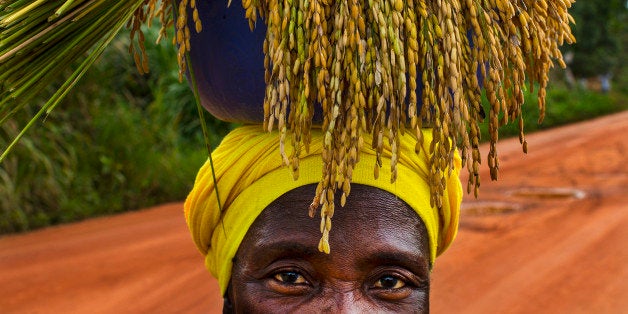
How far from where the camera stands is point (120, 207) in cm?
643

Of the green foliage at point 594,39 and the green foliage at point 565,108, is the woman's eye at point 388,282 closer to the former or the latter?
the green foliage at point 565,108

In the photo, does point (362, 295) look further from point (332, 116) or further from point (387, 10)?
point (387, 10)

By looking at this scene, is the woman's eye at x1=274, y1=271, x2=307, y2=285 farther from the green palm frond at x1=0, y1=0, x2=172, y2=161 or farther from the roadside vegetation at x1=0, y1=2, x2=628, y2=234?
the roadside vegetation at x1=0, y1=2, x2=628, y2=234

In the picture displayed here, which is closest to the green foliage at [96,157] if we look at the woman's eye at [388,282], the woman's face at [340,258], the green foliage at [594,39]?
the woman's face at [340,258]

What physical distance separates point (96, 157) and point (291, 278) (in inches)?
202

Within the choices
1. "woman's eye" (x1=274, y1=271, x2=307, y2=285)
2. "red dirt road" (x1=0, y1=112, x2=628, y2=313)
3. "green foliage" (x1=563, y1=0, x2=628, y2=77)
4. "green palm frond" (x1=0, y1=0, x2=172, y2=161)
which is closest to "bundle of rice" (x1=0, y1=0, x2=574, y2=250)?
"green palm frond" (x1=0, y1=0, x2=172, y2=161)

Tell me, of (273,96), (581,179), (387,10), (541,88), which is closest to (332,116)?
(273,96)

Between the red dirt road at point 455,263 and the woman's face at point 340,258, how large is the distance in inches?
112

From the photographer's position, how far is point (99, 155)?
6.69 metres

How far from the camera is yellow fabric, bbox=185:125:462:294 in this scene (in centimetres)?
182

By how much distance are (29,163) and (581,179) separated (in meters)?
5.37

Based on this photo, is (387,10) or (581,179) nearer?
(387,10)

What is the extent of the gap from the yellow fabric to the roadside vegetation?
3.69 metres

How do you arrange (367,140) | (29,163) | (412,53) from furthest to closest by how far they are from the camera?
(29,163)
(367,140)
(412,53)
